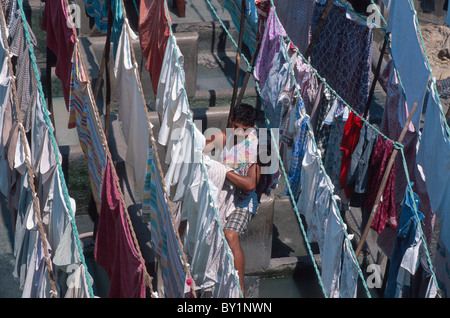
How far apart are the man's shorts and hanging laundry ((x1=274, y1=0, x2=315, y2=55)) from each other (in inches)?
110

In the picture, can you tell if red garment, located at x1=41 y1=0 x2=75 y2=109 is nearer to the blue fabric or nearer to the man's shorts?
the man's shorts

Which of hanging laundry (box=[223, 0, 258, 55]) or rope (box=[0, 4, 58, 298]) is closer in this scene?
rope (box=[0, 4, 58, 298])

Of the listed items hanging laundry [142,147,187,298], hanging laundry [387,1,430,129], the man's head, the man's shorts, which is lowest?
the man's shorts

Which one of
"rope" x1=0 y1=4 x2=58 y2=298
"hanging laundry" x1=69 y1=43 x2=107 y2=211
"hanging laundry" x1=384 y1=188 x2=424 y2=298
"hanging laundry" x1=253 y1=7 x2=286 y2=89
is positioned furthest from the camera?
"hanging laundry" x1=253 y1=7 x2=286 y2=89

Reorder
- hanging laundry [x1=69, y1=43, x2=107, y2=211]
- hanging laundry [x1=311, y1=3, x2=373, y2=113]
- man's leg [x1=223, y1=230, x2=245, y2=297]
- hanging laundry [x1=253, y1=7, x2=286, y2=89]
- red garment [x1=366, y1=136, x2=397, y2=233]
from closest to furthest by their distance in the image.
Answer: hanging laundry [x1=69, y1=43, x2=107, y2=211] < red garment [x1=366, y1=136, x2=397, y2=233] < man's leg [x1=223, y1=230, x2=245, y2=297] < hanging laundry [x1=253, y1=7, x2=286, y2=89] < hanging laundry [x1=311, y1=3, x2=373, y2=113]

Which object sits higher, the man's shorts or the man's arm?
the man's arm

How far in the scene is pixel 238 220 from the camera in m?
7.16

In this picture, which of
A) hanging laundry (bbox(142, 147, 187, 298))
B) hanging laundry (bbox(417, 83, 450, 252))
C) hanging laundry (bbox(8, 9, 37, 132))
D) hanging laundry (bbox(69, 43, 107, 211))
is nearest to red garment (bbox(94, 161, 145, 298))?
hanging laundry (bbox(142, 147, 187, 298))

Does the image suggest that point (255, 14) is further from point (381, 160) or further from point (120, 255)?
point (120, 255)

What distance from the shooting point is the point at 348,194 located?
7547 mm

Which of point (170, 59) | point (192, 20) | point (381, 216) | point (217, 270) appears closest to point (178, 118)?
point (170, 59)

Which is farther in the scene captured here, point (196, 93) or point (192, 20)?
point (192, 20)

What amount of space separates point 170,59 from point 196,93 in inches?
105

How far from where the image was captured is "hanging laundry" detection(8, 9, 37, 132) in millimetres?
7102
